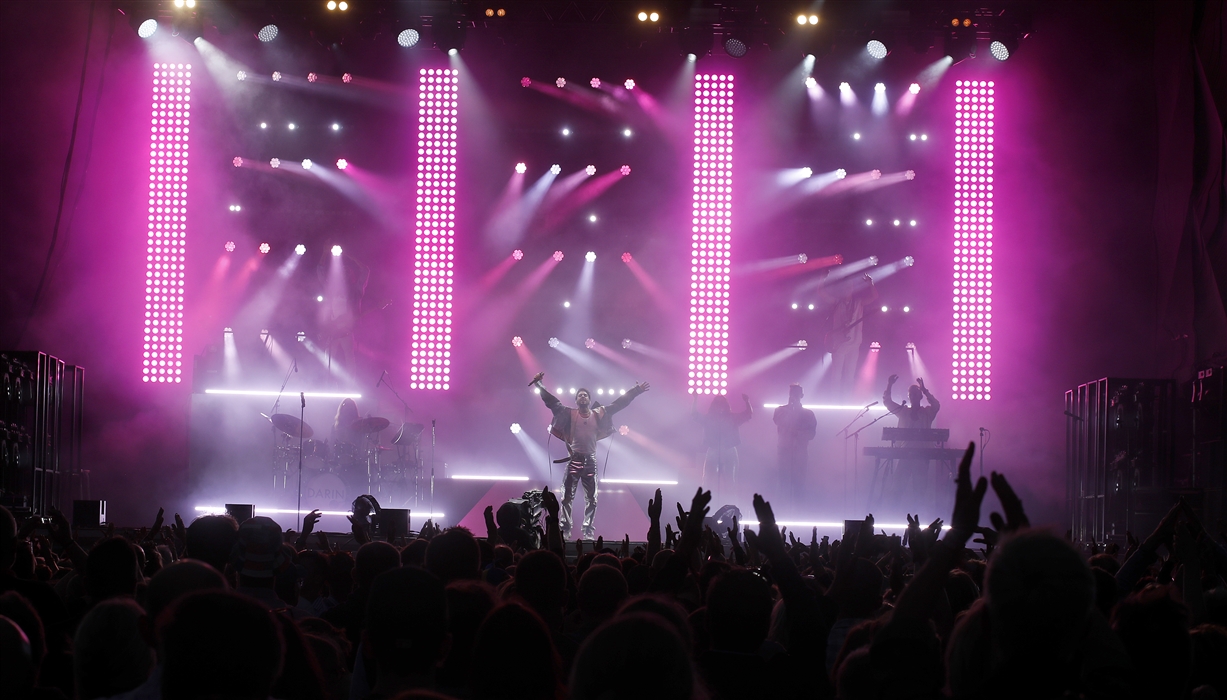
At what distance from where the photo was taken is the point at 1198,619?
10.3 feet

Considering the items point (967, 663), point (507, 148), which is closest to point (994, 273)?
point (507, 148)

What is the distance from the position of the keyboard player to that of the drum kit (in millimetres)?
6167

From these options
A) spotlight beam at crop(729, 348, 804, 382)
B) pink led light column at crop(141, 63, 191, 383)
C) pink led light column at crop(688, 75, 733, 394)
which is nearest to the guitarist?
spotlight beam at crop(729, 348, 804, 382)

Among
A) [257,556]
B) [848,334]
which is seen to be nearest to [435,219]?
[848,334]

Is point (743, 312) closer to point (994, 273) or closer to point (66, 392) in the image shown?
point (994, 273)

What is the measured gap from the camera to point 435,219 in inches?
589

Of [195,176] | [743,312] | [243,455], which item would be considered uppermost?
[195,176]

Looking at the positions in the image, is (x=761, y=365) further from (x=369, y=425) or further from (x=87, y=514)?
(x=87, y=514)

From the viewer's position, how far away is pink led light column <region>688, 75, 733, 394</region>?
14.9 metres

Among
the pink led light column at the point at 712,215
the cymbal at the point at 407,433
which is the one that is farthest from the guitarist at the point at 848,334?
the cymbal at the point at 407,433

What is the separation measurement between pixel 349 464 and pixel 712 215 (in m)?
6.02

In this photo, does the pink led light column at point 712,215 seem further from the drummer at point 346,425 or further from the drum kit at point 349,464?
the drummer at point 346,425

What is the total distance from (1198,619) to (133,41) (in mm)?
15118

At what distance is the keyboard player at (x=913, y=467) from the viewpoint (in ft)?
44.3
